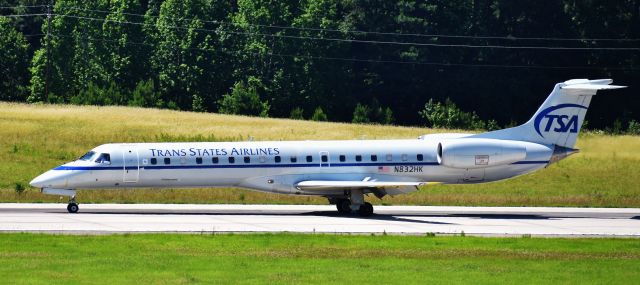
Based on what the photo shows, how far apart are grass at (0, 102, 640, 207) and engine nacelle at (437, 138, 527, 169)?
5.47 meters

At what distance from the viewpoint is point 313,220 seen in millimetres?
37125

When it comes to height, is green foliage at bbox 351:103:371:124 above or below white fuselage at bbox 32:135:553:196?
below

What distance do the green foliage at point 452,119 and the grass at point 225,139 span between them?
1515cm

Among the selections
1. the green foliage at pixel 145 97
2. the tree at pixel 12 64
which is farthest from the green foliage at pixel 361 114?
the tree at pixel 12 64

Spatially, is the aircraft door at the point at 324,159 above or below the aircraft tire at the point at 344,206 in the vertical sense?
above

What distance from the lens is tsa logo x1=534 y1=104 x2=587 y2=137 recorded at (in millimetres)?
41594

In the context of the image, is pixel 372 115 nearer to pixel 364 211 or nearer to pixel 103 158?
pixel 364 211

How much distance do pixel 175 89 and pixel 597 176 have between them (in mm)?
49093

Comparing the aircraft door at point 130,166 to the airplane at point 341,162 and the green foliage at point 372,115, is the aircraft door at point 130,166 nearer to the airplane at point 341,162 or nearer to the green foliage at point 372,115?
the airplane at point 341,162

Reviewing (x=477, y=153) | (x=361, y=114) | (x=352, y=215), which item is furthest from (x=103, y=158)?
(x=361, y=114)

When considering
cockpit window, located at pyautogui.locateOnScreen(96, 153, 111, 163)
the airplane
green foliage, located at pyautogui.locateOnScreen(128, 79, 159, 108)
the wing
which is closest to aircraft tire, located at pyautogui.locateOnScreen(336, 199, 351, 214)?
the airplane

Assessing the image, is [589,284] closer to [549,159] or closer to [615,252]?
[615,252]

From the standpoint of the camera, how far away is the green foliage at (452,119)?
87812 mm

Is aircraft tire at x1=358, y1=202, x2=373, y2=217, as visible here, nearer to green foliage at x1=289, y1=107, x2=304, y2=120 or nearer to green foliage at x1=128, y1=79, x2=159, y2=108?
green foliage at x1=289, y1=107, x2=304, y2=120
